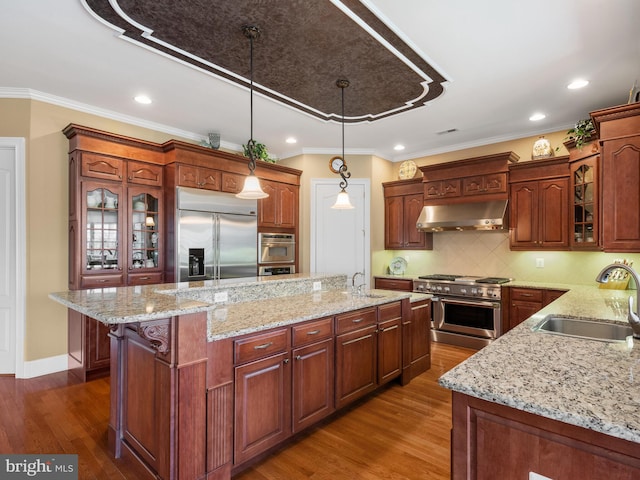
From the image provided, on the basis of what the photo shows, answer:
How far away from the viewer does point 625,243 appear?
2.58 m

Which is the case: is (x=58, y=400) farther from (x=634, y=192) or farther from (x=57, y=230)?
(x=634, y=192)

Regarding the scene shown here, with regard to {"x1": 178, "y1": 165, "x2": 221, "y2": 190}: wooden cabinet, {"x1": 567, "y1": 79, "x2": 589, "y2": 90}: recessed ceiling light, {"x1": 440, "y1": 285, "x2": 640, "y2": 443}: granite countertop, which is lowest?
{"x1": 440, "y1": 285, "x2": 640, "y2": 443}: granite countertop

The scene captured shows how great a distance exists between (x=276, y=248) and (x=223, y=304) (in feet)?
8.42

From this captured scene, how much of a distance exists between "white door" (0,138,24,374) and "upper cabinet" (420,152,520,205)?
5.01 m

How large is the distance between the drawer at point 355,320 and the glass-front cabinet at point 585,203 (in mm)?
2716

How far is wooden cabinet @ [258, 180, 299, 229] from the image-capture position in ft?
16.6

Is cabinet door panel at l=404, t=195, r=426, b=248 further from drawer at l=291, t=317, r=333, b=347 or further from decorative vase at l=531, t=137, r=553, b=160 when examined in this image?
drawer at l=291, t=317, r=333, b=347

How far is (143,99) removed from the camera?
3.63m

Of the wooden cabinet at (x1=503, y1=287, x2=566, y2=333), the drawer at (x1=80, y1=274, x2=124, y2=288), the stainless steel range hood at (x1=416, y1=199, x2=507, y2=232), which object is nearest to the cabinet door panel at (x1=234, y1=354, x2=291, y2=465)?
the drawer at (x1=80, y1=274, x2=124, y2=288)

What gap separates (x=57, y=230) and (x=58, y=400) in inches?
67.7

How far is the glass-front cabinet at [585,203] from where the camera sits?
370 cm

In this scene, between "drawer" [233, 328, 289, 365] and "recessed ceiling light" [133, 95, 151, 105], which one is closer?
"drawer" [233, 328, 289, 365]

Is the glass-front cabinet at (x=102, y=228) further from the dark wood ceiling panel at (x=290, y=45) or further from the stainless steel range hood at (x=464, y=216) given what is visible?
the stainless steel range hood at (x=464, y=216)

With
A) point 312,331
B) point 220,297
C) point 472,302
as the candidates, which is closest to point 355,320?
point 312,331
